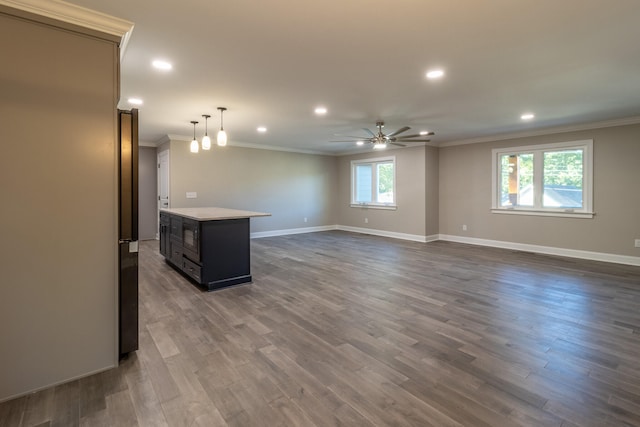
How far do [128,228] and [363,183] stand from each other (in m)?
7.59

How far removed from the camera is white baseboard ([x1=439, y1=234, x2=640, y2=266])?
540 centimetres

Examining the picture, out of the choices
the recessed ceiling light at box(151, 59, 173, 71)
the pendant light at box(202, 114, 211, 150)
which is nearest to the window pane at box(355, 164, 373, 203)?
the pendant light at box(202, 114, 211, 150)

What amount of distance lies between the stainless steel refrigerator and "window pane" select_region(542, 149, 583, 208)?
22.8 ft

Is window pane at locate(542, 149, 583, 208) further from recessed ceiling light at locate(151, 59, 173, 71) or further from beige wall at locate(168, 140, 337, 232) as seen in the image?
recessed ceiling light at locate(151, 59, 173, 71)

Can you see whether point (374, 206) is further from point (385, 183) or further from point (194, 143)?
point (194, 143)

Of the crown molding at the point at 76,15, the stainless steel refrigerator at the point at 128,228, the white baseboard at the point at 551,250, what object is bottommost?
the white baseboard at the point at 551,250

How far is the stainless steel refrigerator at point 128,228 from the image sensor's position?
229cm

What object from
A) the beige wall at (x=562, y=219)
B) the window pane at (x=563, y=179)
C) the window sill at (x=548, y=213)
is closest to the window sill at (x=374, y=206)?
the beige wall at (x=562, y=219)

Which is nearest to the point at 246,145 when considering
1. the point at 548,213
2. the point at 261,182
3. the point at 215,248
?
the point at 261,182

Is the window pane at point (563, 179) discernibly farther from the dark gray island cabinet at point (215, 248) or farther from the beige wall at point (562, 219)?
the dark gray island cabinet at point (215, 248)

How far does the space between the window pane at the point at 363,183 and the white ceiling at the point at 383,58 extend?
13.3ft

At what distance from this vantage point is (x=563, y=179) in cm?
602

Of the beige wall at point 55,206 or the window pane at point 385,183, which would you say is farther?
the window pane at point 385,183

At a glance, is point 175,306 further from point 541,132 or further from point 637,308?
point 541,132
